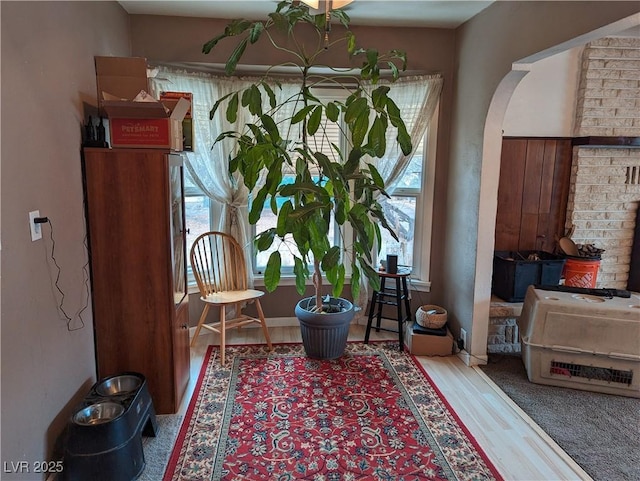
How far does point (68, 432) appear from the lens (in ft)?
6.04

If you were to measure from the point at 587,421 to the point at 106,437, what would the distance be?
248cm

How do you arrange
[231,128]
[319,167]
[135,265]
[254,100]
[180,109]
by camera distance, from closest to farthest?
[135,265] < [180,109] < [254,100] < [319,167] < [231,128]

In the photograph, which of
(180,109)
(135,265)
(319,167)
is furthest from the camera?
(319,167)

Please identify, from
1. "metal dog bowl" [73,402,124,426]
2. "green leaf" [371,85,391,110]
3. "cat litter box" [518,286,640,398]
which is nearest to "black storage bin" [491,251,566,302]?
"cat litter box" [518,286,640,398]

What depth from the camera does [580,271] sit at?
135 inches

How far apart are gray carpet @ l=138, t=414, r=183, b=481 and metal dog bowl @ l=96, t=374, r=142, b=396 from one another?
0.27 m

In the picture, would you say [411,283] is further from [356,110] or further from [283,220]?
[356,110]

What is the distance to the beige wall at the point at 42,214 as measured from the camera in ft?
5.27

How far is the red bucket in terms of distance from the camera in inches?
134

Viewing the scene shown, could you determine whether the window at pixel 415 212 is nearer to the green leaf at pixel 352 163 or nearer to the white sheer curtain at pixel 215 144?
the green leaf at pixel 352 163

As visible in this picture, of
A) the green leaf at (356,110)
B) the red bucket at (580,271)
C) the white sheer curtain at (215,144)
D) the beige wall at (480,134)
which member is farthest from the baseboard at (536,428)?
the white sheer curtain at (215,144)

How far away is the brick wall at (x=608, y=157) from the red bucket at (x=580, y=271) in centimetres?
30

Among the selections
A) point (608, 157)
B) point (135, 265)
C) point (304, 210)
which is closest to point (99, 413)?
point (135, 265)

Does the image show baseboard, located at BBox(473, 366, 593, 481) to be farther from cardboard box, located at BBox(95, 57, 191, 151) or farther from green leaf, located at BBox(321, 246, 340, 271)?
cardboard box, located at BBox(95, 57, 191, 151)
